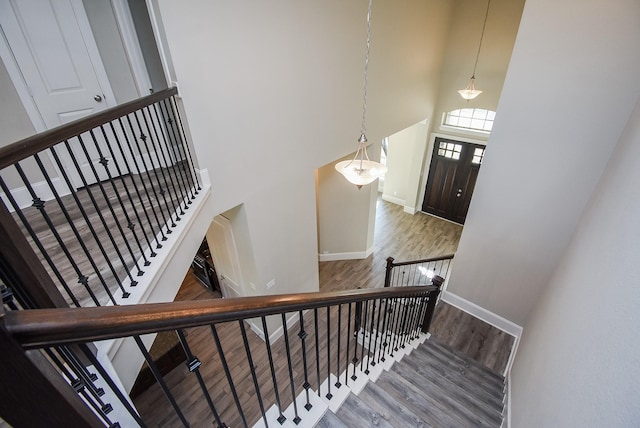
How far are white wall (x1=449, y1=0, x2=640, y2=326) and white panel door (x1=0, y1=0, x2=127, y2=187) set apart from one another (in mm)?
4821

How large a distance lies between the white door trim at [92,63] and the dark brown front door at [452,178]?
24.0 ft

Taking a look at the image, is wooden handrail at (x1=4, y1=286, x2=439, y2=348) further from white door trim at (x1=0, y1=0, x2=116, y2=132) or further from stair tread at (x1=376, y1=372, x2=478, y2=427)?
white door trim at (x1=0, y1=0, x2=116, y2=132)

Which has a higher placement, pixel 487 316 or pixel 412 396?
pixel 412 396

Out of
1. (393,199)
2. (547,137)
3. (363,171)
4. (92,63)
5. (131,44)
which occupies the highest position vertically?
(131,44)

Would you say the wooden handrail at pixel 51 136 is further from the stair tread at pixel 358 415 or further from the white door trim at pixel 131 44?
the stair tread at pixel 358 415

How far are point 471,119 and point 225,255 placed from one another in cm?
657

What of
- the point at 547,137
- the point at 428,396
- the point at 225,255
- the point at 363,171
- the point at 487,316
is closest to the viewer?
the point at 428,396

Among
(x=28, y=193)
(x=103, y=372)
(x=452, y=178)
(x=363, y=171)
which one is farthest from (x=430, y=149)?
(x=103, y=372)

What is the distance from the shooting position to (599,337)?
142cm

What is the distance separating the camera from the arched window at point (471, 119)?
7180mm

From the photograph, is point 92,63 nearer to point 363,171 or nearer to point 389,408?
point 363,171

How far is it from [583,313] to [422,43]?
232 inches

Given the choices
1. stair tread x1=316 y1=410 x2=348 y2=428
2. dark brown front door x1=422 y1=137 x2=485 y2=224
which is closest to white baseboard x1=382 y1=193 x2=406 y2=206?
dark brown front door x1=422 y1=137 x2=485 y2=224

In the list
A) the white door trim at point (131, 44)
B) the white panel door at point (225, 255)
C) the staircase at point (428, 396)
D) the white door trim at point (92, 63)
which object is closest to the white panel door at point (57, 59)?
the white door trim at point (92, 63)
